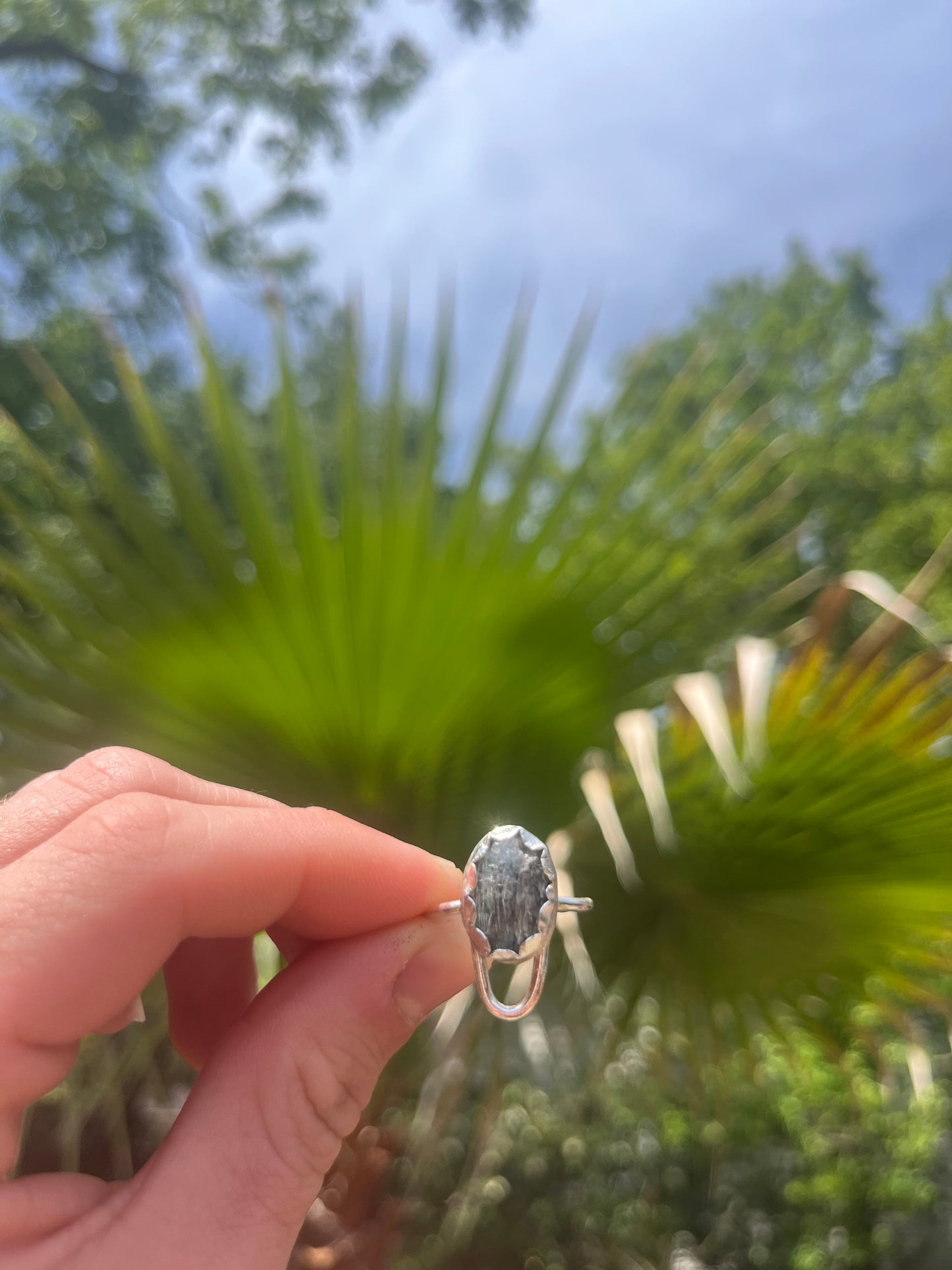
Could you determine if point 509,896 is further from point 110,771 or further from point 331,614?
point 331,614

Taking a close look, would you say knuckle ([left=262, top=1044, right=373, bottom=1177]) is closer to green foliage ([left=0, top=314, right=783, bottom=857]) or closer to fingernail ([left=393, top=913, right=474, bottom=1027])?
fingernail ([left=393, top=913, right=474, bottom=1027])

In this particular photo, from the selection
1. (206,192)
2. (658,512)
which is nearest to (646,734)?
(658,512)

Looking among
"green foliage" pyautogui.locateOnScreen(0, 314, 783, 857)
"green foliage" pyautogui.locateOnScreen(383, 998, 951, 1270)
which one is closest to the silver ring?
"green foliage" pyautogui.locateOnScreen(0, 314, 783, 857)

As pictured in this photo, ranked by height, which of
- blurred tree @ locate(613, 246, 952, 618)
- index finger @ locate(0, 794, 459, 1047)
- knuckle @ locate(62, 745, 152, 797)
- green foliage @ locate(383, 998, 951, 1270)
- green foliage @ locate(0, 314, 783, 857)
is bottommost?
green foliage @ locate(383, 998, 951, 1270)

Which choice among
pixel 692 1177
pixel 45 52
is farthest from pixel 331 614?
pixel 45 52

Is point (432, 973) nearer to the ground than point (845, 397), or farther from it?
nearer to the ground

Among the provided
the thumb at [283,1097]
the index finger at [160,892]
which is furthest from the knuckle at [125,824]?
the thumb at [283,1097]
